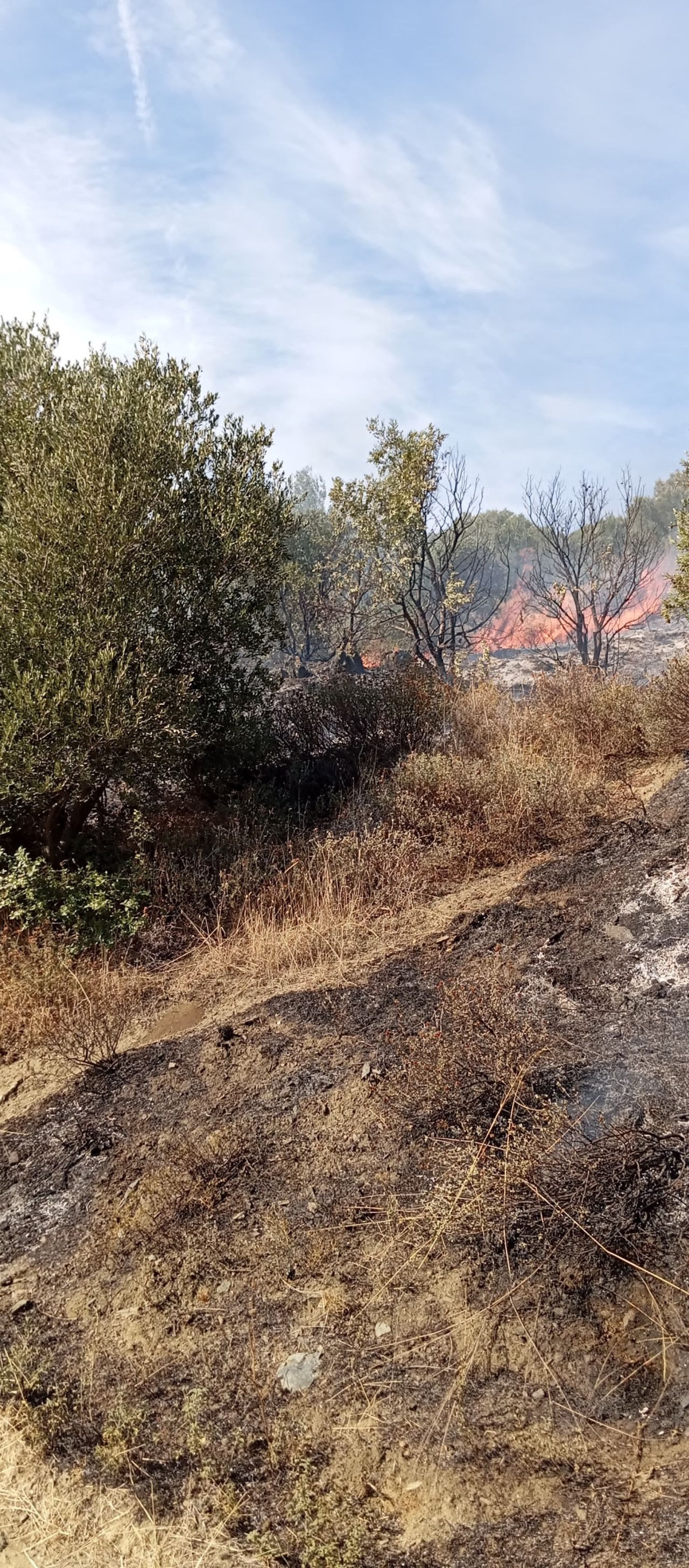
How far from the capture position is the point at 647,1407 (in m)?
3.14

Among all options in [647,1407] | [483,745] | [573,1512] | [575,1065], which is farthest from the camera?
[483,745]

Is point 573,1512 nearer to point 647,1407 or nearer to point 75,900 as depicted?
point 647,1407

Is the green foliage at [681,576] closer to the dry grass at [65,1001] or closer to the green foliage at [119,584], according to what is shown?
the green foliage at [119,584]

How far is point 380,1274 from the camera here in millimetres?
3920

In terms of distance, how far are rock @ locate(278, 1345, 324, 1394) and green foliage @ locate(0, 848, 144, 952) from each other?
454cm

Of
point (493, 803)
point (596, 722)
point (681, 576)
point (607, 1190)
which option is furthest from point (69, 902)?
point (681, 576)

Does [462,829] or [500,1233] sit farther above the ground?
[462,829]

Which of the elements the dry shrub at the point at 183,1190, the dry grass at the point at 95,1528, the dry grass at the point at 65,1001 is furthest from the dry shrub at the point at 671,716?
the dry grass at the point at 95,1528

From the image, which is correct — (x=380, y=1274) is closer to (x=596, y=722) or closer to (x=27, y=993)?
(x=27, y=993)

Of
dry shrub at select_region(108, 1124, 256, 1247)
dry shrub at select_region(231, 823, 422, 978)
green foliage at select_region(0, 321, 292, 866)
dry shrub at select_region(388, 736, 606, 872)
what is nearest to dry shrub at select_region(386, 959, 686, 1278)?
dry shrub at select_region(108, 1124, 256, 1247)

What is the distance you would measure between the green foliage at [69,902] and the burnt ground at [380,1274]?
1806mm

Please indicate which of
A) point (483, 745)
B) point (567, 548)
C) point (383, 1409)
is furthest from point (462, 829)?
point (567, 548)

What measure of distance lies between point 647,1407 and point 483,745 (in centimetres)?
762

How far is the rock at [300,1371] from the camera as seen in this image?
11.5 ft
